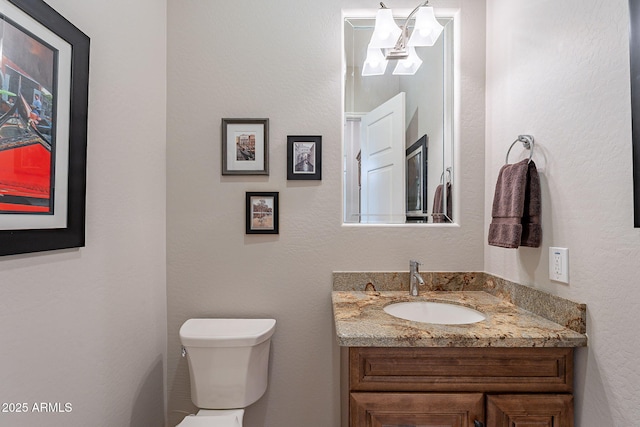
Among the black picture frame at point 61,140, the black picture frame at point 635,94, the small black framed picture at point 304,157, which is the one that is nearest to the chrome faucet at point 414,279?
the small black framed picture at point 304,157

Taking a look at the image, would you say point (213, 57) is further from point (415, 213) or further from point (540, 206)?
point (540, 206)

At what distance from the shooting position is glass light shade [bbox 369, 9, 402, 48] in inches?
59.4

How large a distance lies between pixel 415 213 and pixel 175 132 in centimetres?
129

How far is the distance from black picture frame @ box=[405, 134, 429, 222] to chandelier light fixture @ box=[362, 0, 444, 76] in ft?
1.35

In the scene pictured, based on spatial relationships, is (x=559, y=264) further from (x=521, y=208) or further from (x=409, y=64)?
(x=409, y=64)

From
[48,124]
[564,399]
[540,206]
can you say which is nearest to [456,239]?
[540,206]

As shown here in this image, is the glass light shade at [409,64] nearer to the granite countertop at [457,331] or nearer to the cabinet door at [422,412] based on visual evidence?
the granite countertop at [457,331]

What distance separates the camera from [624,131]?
35.2 inches

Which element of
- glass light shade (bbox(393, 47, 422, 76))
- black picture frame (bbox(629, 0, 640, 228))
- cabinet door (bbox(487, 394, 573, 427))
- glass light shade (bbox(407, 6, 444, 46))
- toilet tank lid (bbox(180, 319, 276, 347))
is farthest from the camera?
glass light shade (bbox(393, 47, 422, 76))

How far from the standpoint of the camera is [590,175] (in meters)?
1.01

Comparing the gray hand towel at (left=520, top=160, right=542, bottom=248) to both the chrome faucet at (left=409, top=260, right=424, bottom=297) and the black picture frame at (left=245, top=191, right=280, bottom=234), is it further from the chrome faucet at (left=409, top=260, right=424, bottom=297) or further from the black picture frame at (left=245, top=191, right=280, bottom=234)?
the black picture frame at (left=245, top=191, right=280, bottom=234)

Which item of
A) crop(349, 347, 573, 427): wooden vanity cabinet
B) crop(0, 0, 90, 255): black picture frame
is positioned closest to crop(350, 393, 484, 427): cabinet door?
crop(349, 347, 573, 427): wooden vanity cabinet

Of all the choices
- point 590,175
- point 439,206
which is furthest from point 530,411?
point 439,206

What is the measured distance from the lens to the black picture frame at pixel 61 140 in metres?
0.83
